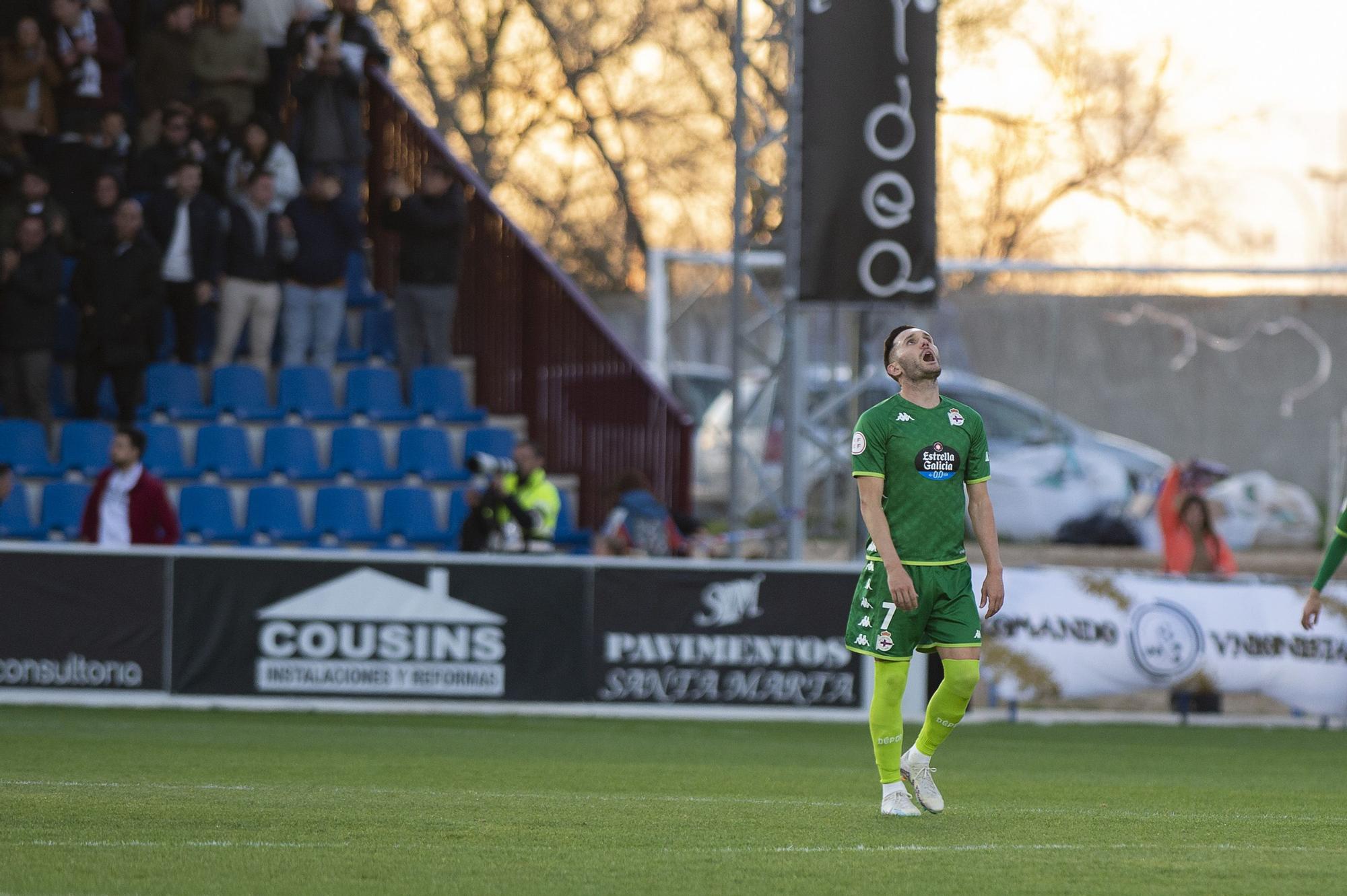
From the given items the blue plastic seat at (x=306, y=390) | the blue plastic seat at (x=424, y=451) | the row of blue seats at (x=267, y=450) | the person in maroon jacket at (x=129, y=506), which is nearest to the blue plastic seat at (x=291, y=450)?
the row of blue seats at (x=267, y=450)

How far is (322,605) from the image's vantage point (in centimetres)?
1445

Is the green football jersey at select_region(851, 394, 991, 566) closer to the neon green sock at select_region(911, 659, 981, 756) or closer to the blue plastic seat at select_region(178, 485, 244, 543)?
the neon green sock at select_region(911, 659, 981, 756)

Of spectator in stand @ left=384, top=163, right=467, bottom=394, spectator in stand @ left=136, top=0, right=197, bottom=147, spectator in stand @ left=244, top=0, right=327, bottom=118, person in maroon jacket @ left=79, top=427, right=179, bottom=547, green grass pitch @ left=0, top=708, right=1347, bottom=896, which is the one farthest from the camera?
spectator in stand @ left=244, top=0, right=327, bottom=118

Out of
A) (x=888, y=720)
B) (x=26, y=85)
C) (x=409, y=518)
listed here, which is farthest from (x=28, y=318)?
(x=888, y=720)

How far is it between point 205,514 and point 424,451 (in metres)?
2.05

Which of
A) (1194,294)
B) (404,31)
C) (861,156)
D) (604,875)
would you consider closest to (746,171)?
(861,156)

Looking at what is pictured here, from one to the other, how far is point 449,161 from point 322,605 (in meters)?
6.46

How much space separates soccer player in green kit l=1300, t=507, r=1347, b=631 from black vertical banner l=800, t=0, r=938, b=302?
564 centimetres

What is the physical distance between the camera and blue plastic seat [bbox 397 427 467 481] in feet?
58.1

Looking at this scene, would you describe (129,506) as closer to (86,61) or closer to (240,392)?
(240,392)

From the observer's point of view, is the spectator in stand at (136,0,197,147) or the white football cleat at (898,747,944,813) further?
the spectator in stand at (136,0,197,147)

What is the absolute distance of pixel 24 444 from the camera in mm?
17656

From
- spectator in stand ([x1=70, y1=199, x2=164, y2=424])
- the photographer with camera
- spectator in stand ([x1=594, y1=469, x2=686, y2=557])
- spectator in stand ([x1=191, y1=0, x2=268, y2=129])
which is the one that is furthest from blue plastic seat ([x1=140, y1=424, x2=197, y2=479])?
spectator in stand ([x1=594, y1=469, x2=686, y2=557])

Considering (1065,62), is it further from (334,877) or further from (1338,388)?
(334,877)
